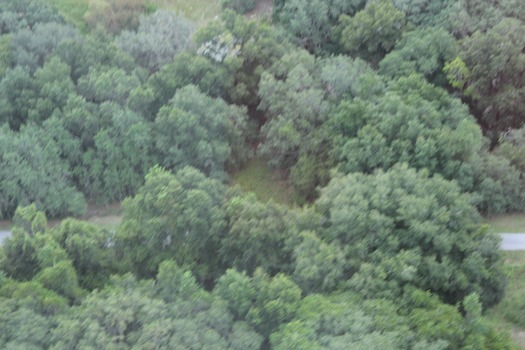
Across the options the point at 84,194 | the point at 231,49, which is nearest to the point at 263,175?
the point at 231,49

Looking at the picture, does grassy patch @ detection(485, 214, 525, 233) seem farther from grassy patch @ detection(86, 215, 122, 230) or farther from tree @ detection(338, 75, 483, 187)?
grassy patch @ detection(86, 215, 122, 230)

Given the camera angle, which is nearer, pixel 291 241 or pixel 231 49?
pixel 291 241

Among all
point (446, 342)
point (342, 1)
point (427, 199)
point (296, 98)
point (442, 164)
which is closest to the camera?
point (446, 342)

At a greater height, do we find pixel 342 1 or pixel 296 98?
pixel 342 1

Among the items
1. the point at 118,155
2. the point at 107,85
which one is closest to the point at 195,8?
the point at 107,85

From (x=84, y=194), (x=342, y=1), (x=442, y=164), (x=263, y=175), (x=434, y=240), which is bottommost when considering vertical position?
(x=84, y=194)

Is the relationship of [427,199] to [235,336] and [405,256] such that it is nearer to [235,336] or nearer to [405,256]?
[405,256]

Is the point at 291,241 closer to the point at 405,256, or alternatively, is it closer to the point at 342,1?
the point at 405,256

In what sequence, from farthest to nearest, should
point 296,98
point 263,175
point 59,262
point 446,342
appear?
point 263,175, point 296,98, point 59,262, point 446,342
